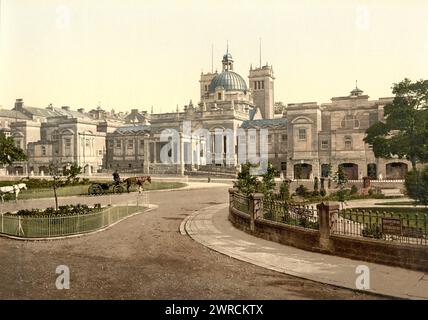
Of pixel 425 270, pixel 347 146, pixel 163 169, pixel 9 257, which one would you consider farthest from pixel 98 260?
pixel 163 169

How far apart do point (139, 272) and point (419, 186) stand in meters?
13.6

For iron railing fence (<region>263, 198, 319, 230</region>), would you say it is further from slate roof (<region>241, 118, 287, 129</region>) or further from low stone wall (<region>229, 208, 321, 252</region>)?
slate roof (<region>241, 118, 287, 129</region>)

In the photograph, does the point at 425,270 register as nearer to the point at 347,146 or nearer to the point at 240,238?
the point at 240,238

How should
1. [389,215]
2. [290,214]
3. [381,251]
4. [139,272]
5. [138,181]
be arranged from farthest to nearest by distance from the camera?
[138,181], [389,215], [290,214], [381,251], [139,272]

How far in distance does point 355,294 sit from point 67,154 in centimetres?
7582

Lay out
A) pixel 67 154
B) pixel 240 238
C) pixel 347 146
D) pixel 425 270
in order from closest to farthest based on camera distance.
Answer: pixel 425 270 < pixel 240 238 < pixel 347 146 < pixel 67 154

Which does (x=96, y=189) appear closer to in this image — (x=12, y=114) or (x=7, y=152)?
(x=7, y=152)

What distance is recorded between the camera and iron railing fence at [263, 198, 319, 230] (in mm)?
15289

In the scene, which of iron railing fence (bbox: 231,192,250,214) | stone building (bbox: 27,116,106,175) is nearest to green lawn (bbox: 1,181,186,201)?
iron railing fence (bbox: 231,192,250,214)

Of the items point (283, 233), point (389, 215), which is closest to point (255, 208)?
point (283, 233)

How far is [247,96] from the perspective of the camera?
84438 millimetres

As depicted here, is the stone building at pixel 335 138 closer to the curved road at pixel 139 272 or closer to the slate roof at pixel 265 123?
the slate roof at pixel 265 123

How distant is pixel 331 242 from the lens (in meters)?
13.3

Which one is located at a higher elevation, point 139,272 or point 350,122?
point 350,122
